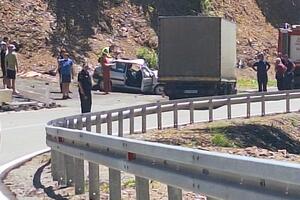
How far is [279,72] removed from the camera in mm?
36750

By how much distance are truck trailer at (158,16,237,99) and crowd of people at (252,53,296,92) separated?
287 cm

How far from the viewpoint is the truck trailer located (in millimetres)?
32562

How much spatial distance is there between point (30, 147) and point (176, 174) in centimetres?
1018

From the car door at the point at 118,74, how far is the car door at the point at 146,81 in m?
0.81

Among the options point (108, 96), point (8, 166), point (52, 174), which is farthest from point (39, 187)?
point (108, 96)

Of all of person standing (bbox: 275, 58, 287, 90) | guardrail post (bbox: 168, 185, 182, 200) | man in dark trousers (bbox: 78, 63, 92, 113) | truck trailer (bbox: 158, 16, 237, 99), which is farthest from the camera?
person standing (bbox: 275, 58, 287, 90)

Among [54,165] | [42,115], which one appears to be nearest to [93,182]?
[54,165]

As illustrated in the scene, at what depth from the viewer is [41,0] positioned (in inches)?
1700

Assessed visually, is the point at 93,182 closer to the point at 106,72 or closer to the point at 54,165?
the point at 54,165

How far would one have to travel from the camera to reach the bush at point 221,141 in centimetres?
2039

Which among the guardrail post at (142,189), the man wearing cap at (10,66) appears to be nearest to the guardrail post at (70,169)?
the guardrail post at (142,189)

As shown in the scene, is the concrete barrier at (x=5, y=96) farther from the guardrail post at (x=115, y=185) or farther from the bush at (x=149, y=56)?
the guardrail post at (x=115, y=185)

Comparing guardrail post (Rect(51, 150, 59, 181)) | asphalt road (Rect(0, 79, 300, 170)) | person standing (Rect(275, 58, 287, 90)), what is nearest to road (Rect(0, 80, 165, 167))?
asphalt road (Rect(0, 79, 300, 170))

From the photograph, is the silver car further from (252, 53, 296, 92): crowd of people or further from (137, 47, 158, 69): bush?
(137, 47, 158, 69): bush
